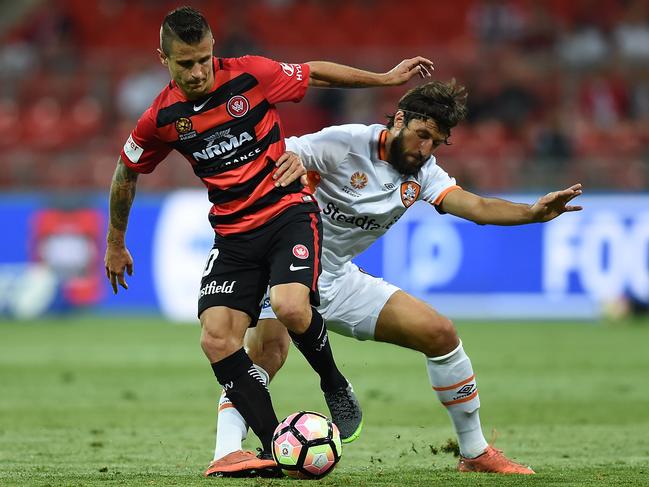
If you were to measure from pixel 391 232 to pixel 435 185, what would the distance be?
9854mm

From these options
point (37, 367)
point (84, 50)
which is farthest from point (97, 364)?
point (84, 50)

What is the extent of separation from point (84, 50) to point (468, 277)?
31.6ft

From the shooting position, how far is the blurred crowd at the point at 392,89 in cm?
1753

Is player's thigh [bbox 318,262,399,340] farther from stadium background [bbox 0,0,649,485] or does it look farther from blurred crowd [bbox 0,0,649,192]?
blurred crowd [bbox 0,0,649,192]

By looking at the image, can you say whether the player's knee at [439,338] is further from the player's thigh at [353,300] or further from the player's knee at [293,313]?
the player's knee at [293,313]

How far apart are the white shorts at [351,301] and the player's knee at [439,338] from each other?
307 mm

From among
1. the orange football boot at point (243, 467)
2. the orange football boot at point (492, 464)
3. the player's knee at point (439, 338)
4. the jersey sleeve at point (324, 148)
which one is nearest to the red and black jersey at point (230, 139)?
the jersey sleeve at point (324, 148)

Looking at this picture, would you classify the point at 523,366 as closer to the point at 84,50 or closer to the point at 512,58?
the point at 512,58

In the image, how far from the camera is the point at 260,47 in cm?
2053

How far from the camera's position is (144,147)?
6.01 metres

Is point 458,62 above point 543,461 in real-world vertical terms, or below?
above

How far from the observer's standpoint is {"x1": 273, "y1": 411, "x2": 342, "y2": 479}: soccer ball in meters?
5.54

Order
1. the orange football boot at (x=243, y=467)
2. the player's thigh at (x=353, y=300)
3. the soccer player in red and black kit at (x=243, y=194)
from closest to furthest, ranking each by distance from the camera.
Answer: the orange football boot at (x=243, y=467) < the soccer player in red and black kit at (x=243, y=194) < the player's thigh at (x=353, y=300)

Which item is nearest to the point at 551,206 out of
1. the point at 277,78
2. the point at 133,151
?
the point at 277,78
